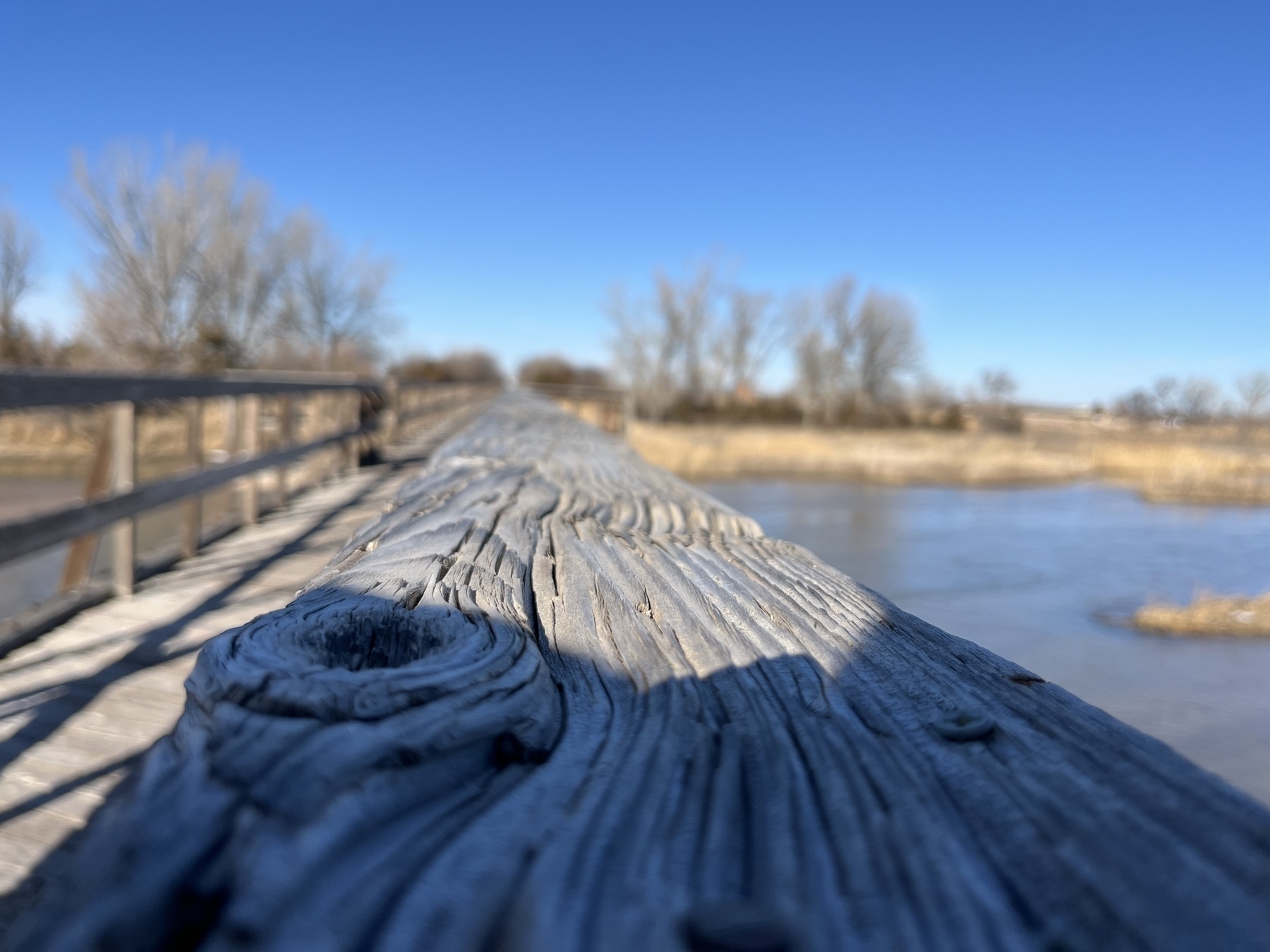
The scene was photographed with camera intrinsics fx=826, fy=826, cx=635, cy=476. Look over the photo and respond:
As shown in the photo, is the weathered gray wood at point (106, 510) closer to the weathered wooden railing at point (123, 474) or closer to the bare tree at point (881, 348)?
the weathered wooden railing at point (123, 474)

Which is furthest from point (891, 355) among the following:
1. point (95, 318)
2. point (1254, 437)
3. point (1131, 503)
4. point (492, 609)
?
point (492, 609)

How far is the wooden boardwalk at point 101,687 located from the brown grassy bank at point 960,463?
13517mm

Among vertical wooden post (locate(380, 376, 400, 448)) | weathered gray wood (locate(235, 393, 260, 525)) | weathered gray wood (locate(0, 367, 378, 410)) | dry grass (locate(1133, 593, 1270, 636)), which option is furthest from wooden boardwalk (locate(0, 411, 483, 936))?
dry grass (locate(1133, 593, 1270, 636))

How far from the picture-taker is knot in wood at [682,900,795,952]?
38 centimetres

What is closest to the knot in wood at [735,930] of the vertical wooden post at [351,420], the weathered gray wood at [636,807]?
the weathered gray wood at [636,807]

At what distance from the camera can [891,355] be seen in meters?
53.9

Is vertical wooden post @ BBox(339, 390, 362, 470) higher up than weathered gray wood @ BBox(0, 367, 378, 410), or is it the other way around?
weathered gray wood @ BBox(0, 367, 378, 410)

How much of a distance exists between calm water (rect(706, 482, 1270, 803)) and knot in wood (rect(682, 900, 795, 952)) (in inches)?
176

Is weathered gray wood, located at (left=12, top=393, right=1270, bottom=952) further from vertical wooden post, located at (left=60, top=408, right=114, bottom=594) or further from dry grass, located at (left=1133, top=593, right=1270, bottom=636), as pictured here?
dry grass, located at (left=1133, top=593, right=1270, bottom=636)

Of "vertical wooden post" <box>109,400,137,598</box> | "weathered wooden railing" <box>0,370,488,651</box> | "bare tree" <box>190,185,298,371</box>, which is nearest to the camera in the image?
"weathered wooden railing" <box>0,370,488,651</box>

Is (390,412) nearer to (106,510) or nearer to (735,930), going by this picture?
(106,510)

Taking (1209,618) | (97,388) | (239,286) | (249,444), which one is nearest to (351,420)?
(249,444)

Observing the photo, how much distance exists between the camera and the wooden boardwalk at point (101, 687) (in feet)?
5.83

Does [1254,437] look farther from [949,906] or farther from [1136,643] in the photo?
[949,906]
